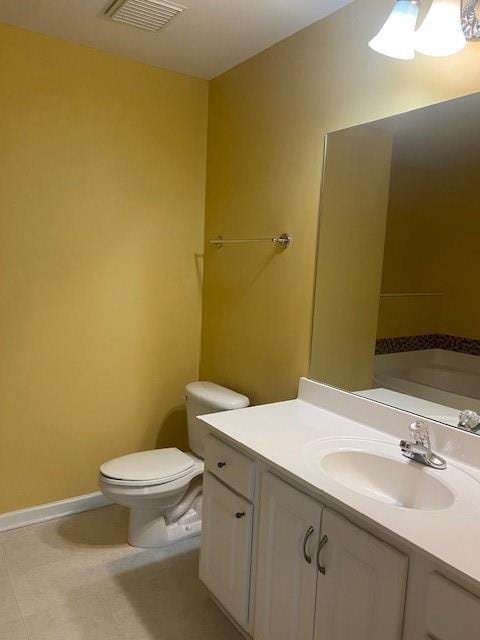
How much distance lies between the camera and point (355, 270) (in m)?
2.03

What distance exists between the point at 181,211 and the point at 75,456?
57.6 inches

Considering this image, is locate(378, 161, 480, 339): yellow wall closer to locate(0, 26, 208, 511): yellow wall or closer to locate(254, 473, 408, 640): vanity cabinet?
locate(254, 473, 408, 640): vanity cabinet

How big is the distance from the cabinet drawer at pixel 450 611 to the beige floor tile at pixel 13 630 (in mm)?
1462

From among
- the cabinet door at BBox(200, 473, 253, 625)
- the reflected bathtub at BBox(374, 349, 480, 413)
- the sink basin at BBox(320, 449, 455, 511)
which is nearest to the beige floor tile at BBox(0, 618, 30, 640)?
the cabinet door at BBox(200, 473, 253, 625)

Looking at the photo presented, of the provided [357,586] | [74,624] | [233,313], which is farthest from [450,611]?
[233,313]

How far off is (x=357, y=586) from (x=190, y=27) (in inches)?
86.2

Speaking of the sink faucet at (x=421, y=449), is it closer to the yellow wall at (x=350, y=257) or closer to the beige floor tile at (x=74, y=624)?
the yellow wall at (x=350, y=257)

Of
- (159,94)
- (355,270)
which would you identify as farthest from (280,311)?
(159,94)

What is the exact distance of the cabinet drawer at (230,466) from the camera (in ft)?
5.33

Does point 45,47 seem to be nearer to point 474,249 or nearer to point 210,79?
point 210,79

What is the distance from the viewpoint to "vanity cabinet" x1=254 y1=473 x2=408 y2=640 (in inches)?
45.8

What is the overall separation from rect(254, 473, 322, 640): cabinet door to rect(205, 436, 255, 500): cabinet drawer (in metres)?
0.07

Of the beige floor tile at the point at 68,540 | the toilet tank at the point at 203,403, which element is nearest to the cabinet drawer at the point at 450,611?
the toilet tank at the point at 203,403

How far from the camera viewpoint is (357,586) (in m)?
1.23
